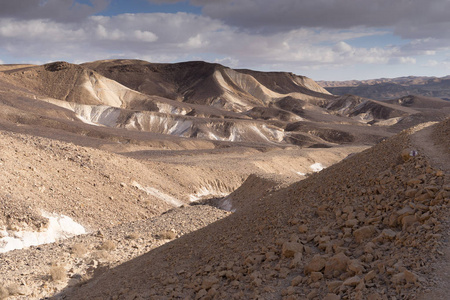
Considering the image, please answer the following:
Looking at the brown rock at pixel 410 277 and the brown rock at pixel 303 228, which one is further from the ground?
the brown rock at pixel 410 277

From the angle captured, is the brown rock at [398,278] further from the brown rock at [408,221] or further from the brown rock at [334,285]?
the brown rock at [408,221]

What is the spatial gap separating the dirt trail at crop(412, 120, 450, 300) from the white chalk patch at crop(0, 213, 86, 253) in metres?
12.0

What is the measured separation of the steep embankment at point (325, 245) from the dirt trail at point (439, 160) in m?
0.08

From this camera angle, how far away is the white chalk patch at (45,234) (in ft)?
42.7

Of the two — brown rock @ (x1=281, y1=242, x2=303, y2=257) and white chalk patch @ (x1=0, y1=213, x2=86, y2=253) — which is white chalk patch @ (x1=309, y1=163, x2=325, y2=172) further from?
brown rock @ (x1=281, y1=242, x2=303, y2=257)

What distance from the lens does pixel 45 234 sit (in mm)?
14180

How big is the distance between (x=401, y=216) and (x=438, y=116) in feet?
292

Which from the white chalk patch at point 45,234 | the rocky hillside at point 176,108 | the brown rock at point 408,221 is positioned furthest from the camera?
the rocky hillside at point 176,108

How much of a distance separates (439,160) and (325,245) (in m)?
3.03

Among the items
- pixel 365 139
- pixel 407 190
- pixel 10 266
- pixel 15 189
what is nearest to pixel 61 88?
pixel 365 139

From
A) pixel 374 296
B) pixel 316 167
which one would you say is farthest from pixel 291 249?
pixel 316 167

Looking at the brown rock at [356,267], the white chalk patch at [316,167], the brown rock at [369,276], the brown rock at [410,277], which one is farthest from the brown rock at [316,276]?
the white chalk patch at [316,167]

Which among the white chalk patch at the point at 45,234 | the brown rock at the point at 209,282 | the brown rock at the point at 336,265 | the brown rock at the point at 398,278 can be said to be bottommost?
the white chalk patch at the point at 45,234

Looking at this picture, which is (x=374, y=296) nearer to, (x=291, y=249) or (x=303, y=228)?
(x=291, y=249)
